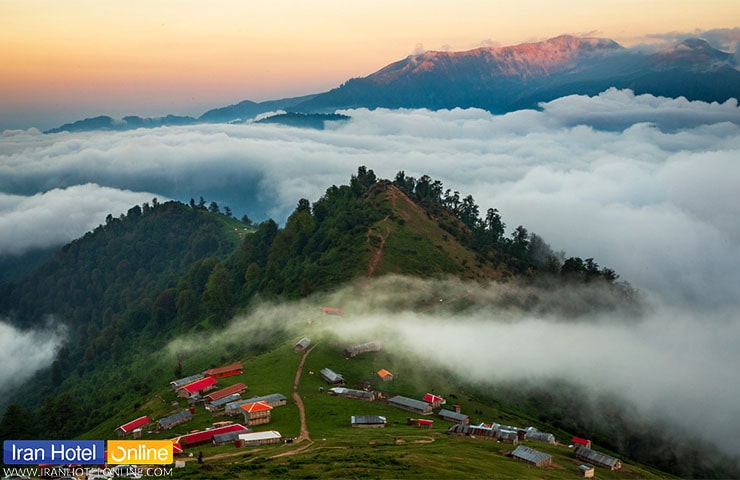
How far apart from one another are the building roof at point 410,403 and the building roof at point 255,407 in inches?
925

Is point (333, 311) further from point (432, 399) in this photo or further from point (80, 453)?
point (80, 453)

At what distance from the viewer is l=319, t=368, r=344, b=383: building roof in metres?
106

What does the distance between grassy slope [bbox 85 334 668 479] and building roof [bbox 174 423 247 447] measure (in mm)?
3578

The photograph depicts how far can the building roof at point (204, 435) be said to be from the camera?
246 feet

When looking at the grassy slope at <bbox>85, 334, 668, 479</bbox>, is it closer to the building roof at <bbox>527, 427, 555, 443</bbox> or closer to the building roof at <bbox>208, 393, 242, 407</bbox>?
the building roof at <bbox>208, 393, 242, 407</bbox>

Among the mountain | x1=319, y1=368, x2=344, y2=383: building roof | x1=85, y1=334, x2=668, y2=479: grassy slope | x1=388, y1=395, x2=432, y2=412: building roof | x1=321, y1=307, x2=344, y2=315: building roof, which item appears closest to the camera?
x1=85, y1=334, x2=668, y2=479: grassy slope

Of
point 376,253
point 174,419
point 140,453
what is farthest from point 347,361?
point 140,453

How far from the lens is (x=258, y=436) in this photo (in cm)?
7488

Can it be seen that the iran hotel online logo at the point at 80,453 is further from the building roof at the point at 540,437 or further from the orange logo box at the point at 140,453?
the building roof at the point at 540,437

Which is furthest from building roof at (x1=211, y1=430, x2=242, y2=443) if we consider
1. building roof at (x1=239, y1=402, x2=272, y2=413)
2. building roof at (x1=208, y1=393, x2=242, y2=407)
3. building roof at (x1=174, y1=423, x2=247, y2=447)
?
building roof at (x1=208, y1=393, x2=242, y2=407)

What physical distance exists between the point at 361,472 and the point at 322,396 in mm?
39659

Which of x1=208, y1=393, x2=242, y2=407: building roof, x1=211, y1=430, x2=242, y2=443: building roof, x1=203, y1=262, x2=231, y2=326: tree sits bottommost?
x1=203, y1=262, x2=231, y2=326: tree

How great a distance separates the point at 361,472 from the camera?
59.1 meters

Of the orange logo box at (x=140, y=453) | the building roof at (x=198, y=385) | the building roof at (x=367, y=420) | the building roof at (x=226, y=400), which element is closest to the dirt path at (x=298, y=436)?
the orange logo box at (x=140, y=453)
